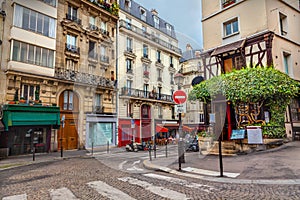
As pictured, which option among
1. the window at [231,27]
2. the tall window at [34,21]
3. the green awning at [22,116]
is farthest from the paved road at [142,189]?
the tall window at [34,21]

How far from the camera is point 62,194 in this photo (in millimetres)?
4020

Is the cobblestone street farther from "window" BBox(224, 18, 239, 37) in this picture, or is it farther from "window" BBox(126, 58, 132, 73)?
"window" BBox(224, 18, 239, 37)

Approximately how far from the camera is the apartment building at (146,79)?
3.19 metres

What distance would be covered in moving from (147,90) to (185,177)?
3290 millimetres

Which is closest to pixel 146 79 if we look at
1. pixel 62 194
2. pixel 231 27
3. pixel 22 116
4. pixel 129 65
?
pixel 129 65

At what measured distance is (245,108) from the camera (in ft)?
28.4

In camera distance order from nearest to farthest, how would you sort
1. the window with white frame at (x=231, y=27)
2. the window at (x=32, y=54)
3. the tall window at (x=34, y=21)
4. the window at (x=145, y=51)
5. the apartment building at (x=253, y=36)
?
the window at (x=145, y=51) → the apartment building at (x=253, y=36) → the window with white frame at (x=231, y=27) → the window at (x=32, y=54) → the tall window at (x=34, y=21)

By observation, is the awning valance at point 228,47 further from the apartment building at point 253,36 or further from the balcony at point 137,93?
the balcony at point 137,93

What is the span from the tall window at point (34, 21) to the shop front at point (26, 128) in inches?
208

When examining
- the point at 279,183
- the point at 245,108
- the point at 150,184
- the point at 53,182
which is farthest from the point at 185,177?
the point at 245,108

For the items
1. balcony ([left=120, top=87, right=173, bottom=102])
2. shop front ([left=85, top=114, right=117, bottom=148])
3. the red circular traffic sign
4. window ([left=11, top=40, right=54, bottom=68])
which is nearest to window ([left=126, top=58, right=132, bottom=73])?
balcony ([left=120, top=87, right=173, bottom=102])

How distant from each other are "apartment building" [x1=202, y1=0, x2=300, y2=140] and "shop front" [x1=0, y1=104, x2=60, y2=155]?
993 centimetres

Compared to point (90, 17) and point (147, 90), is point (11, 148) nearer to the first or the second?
point (90, 17)

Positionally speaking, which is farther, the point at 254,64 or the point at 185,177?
the point at 254,64
